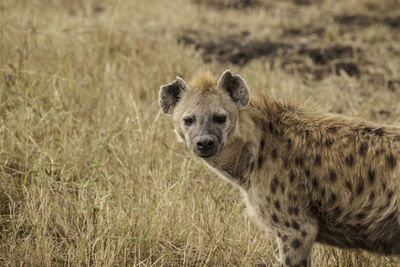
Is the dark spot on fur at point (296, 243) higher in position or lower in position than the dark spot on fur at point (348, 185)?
lower

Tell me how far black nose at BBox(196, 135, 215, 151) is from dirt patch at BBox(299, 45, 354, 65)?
394 centimetres

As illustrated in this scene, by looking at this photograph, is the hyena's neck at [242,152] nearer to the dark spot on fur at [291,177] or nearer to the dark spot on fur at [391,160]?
the dark spot on fur at [291,177]

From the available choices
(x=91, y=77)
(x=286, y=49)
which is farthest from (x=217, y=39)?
(x=91, y=77)

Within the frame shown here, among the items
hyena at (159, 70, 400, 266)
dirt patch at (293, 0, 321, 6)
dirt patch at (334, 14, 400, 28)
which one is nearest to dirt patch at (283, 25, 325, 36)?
dirt patch at (334, 14, 400, 28)

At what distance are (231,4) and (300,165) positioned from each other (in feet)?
20.0

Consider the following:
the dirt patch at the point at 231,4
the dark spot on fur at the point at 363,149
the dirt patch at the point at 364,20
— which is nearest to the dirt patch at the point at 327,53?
the dirt patch at the point at 364,20

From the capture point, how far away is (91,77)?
19.1ft

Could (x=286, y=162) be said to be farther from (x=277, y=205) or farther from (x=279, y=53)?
(x=279, y=53)

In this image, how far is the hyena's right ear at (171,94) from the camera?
3482 millimetres

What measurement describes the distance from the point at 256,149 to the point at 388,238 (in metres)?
0.87

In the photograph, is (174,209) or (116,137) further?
(116,137)

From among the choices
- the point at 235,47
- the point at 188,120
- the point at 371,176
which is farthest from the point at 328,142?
the point at 235,47

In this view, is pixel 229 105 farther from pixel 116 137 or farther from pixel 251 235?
pixel 116 137

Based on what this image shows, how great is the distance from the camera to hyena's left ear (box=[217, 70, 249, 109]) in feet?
11.0
